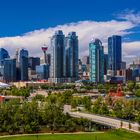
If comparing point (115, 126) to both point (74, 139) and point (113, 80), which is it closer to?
point (74, 139)

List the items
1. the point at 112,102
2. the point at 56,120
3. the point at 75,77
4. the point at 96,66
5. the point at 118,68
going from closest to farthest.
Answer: the point at 56,120
the point at 112,102
the point at 96,66
the point at 75,77
the point at 118,68

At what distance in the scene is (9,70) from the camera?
486ft

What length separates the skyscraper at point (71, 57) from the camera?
139m

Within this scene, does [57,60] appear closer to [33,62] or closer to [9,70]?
[9,70]

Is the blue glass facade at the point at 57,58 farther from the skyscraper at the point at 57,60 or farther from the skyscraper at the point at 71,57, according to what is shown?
the skyscraper at the point at 71,57

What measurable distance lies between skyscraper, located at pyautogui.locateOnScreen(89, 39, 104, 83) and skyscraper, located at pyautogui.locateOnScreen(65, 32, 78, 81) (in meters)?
8.18

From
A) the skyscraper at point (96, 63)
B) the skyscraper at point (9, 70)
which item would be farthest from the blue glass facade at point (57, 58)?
the skyscraper at point (9, 70)

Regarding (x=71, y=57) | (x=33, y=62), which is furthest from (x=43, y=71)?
(x=33, y=62)

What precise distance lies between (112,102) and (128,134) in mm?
23722

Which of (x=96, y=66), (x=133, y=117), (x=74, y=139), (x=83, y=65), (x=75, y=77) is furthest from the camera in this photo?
(x=83, y=65)

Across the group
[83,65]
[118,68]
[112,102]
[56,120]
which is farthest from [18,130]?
[83,65]

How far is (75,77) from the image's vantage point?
467 ft

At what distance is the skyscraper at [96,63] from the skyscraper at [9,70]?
29.1 meters

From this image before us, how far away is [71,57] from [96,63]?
1194 cm
